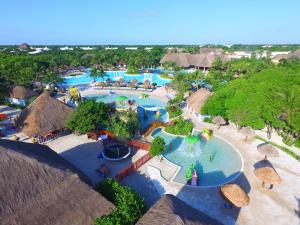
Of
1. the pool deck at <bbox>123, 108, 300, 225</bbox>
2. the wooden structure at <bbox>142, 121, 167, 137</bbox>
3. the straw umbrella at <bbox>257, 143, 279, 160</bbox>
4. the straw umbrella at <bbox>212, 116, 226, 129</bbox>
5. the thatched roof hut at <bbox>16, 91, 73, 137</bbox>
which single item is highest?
the thatched roof hut at <bbox>16, 91, 73, 137</bbox>

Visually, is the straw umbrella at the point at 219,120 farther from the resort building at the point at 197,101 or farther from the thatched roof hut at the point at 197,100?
the thatched roof hut at the point at 197,100

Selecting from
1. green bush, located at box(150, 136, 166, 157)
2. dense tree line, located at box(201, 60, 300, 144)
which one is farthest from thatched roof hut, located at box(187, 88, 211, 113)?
green bush, located at box(150, 136, 166, 157)

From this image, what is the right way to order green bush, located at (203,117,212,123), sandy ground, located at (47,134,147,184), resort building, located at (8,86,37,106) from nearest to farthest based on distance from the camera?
sandy ground, located at (47,134,147,184) < green bush, located at (203,117,212,123) < resort building, located at (8,86,37,106)

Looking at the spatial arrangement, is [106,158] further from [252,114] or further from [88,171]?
[252,114]

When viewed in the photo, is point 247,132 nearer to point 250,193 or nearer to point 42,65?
point 250,193

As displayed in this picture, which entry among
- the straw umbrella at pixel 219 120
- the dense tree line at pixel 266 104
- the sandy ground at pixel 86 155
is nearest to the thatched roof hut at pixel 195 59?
the dense tree line at pixel 266 104

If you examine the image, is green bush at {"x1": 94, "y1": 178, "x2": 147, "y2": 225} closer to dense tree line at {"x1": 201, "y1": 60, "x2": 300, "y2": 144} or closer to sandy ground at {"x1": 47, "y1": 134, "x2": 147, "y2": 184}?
sandy ground at {"x1": 47, "y1": 134, "x2": 147, "y2": 184}

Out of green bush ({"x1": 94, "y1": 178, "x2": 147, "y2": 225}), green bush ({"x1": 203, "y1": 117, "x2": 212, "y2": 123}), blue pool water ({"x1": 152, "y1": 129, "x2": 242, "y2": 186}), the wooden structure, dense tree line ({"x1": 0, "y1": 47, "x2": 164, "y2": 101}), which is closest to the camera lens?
green bush ({"x1": 94, "y1": 178, "x2": 147, "y2": 225})
